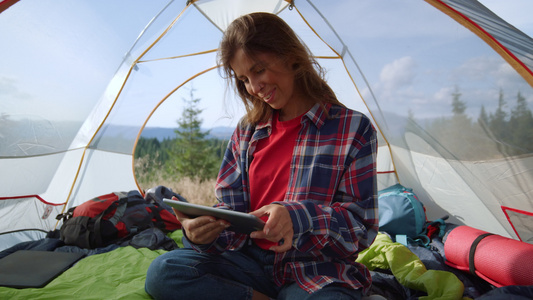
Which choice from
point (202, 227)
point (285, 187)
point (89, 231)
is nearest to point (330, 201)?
point (285, 187)

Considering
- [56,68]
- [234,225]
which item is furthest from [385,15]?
[56,68]

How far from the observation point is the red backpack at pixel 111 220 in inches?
85.4

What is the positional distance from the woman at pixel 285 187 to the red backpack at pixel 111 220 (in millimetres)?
1001

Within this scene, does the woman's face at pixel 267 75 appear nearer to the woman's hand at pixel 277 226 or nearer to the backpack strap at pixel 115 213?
the woman's hand at pixel 277 226

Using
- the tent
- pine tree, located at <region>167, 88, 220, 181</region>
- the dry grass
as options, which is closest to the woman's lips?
the tent

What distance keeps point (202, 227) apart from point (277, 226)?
0.25 meters

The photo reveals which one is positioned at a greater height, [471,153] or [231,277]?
[471,153]

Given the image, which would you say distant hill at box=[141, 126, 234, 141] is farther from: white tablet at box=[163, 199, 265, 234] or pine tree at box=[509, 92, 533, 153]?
white tablet at box=[163, 199, 265, 234]

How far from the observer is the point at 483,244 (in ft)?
5.46

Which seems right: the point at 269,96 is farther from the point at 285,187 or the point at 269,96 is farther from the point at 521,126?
the point at 521,126

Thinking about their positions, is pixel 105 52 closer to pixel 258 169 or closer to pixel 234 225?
pixel 258 169

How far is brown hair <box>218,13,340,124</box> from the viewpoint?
121 cm

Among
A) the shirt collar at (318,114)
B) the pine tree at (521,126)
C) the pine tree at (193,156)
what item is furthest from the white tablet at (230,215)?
the pine tree at (193,156)

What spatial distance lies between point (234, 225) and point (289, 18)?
6.35 feet
